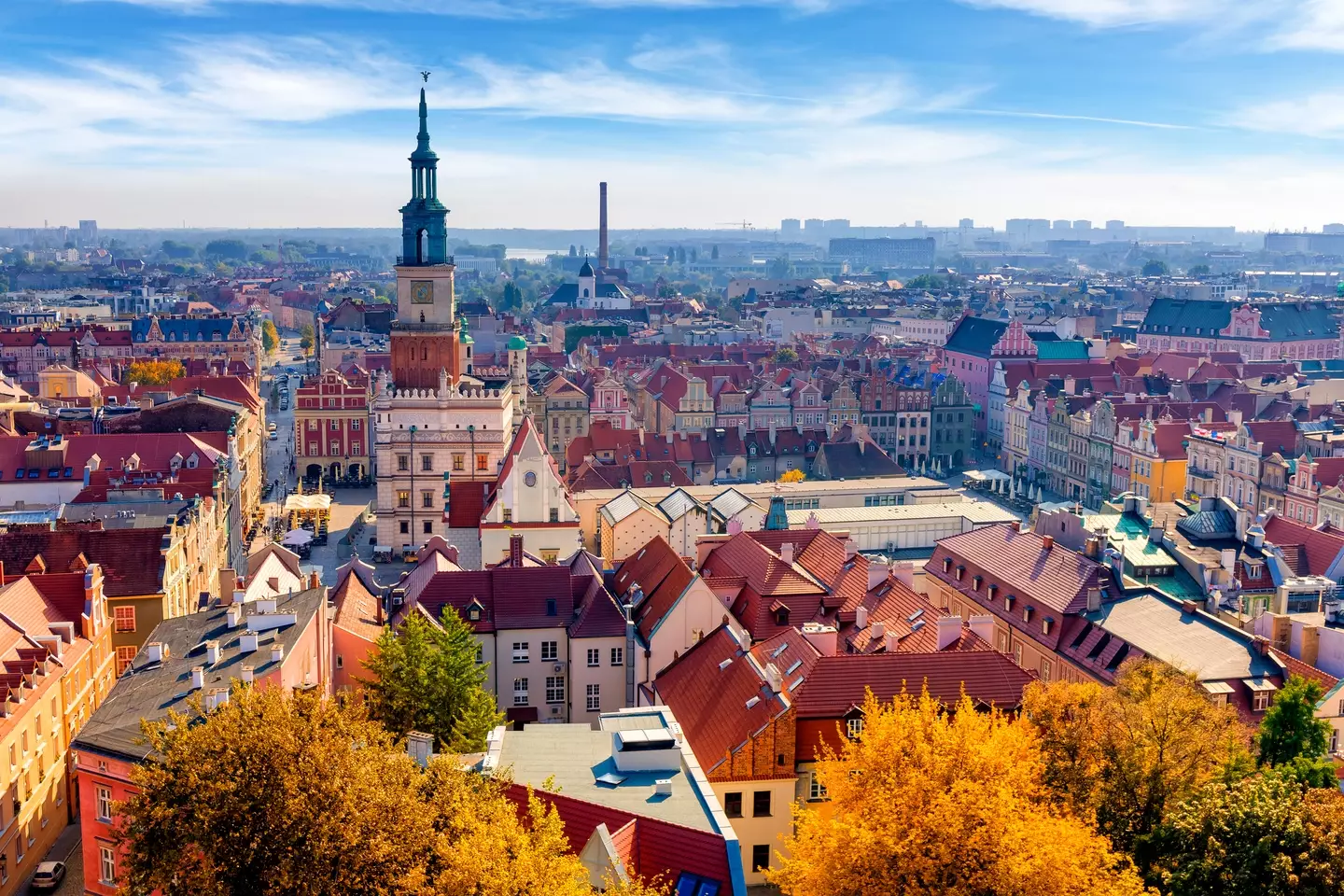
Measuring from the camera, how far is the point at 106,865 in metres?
37.4

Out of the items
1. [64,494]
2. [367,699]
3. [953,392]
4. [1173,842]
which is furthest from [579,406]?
[1173,842]

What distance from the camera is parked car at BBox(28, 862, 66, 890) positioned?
4088cm

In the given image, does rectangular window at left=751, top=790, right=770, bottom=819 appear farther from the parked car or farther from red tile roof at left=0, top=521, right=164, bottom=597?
red tile roof at left=0, top=521, right=164, bottom=597

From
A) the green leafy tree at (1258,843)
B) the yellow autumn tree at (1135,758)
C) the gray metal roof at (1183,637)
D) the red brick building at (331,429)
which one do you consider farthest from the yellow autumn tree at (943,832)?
the red brick building at (331,429)

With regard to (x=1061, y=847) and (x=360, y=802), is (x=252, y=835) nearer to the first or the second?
(x=360, y=802)

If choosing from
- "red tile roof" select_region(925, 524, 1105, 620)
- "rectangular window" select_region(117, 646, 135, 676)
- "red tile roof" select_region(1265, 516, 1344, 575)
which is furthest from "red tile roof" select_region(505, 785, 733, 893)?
"red tile roof" select_region(1265, 516, 1344, 575)

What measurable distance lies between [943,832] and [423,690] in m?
19.0

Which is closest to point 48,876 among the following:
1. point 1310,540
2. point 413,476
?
point 413,476

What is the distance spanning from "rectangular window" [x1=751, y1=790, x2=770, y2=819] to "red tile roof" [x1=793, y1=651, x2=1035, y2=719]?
2574mm

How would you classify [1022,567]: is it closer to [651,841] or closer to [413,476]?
[651,841]

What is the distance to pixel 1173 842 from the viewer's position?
1238 inches

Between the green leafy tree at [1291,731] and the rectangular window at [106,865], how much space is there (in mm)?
32741

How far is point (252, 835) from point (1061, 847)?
1675 cm

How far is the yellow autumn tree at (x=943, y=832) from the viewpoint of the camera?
28125 millimetres
